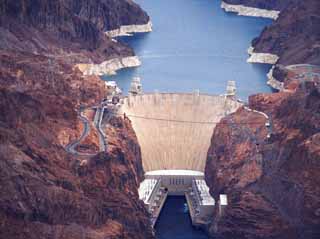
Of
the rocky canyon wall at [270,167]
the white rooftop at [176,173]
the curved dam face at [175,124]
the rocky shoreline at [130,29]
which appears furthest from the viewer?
the rocky shoreline at [130,29]

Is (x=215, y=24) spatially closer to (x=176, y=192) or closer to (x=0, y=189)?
(x=176, y=192)

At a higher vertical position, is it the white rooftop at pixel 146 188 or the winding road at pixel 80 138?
the winding road at pixel 80 138

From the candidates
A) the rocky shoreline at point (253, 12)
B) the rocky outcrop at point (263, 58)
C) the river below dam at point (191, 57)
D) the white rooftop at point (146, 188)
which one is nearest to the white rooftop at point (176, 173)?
the white rooftop at point (146, 188)

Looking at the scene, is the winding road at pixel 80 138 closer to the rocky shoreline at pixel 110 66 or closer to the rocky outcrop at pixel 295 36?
the rocky shoreline at pixel 110 66

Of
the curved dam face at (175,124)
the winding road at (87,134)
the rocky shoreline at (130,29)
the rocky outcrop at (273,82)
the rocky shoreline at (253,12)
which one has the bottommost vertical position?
the rocky shoreline at (253,12)

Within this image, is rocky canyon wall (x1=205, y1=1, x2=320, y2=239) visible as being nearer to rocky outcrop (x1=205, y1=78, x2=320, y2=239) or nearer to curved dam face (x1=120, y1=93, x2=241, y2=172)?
rocky outcrop (x1=205, y1=78, x2=320, y2=239)

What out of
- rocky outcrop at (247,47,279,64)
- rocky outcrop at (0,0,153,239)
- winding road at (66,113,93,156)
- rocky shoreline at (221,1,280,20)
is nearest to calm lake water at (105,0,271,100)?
rocky outcrop at (247,47,279,64)
